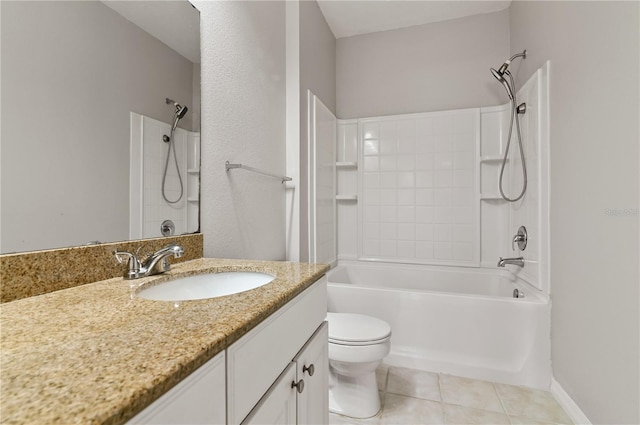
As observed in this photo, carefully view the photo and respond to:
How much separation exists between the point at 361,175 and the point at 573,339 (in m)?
1.91

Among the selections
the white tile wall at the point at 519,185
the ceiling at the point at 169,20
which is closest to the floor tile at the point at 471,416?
the white tile wall at the point at 519,185

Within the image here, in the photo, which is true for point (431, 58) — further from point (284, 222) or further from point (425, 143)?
point (284, 222)

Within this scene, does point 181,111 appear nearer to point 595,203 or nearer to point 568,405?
point 595,203

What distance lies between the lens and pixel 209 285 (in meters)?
1.03

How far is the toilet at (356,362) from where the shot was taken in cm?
145

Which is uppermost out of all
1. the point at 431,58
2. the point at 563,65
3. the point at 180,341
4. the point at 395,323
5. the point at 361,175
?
the point at 431,58

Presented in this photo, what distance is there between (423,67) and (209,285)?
2.71 m

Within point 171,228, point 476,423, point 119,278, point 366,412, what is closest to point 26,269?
point 119,278

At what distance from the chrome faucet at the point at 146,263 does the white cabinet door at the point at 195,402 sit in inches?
20.5

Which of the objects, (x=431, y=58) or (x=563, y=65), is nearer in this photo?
(x=563, y=65)

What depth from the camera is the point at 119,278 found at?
88cm

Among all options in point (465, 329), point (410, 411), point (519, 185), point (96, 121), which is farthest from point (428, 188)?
point (96, 121)

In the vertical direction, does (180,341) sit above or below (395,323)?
above

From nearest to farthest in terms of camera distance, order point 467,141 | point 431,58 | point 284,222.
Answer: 1. point 284,222
2. point 467,141
3. point 431,58
